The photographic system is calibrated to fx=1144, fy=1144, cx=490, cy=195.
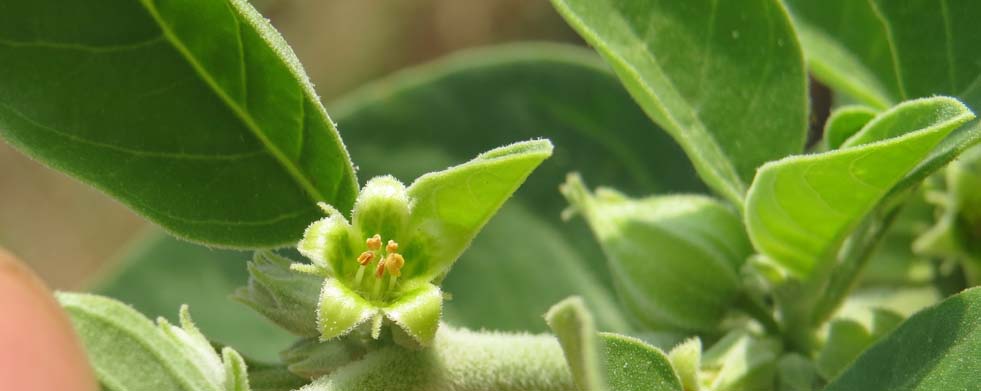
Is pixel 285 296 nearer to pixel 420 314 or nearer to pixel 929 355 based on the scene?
pixel 420 314

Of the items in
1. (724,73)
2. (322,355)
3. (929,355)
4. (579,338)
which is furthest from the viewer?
(724,73)

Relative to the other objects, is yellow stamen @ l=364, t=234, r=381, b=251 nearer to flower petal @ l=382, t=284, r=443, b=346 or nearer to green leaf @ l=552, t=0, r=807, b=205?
flower petal @ l=382, t=284, r=443, b=346

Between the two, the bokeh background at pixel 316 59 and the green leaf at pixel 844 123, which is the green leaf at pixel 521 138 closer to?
the green leaf at pixel 844 123

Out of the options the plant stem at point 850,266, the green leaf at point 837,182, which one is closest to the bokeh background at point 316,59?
the plant stem at point 850,266

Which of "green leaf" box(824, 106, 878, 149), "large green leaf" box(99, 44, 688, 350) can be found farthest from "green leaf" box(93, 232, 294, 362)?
"green leaf" box(824, 106, 878, 149)

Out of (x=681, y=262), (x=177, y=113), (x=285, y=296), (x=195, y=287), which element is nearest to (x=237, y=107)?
(x=177, y=113)

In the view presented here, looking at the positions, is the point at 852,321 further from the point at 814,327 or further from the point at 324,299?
the point at 324,299
